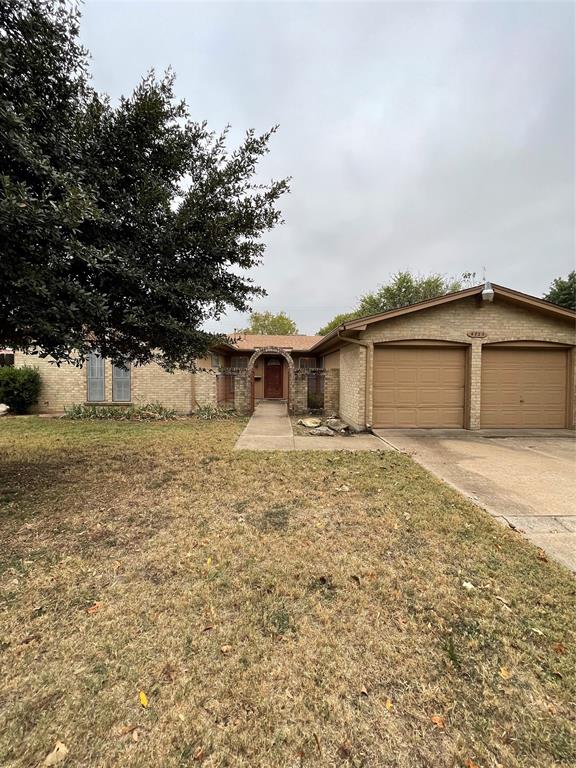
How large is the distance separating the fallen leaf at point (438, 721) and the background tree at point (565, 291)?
27450 millimetres

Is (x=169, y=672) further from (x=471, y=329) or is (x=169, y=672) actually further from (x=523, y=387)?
(x=523, y=387)

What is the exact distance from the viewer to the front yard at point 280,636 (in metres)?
1.53

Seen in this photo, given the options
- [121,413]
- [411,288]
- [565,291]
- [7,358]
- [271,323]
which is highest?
[411,288]

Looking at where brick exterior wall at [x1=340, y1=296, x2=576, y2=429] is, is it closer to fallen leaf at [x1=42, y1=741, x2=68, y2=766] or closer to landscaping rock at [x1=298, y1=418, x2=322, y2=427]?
landscaping rock at [x1=298, y1=418, x2=322, y2=427]

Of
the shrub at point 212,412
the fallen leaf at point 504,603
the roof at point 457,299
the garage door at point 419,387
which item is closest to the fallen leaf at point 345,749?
the fallen leaf at point 504,603

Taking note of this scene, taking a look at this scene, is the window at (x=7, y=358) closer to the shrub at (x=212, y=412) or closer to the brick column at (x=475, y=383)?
the shrub at (x=212, y=412)

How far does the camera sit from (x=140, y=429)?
953 centimetres

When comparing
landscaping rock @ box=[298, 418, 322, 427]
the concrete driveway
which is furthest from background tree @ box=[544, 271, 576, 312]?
landscaping rock @ box=[298, 418, 322, 427]

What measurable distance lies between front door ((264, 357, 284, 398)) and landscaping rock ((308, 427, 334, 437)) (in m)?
10.0

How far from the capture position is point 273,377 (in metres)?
19.3

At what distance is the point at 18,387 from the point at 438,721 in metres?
14.8

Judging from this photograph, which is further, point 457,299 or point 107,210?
point 457,299

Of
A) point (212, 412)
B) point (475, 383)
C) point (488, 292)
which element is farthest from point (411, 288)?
point (212, 412)

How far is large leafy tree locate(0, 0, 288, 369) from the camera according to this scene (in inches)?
129
